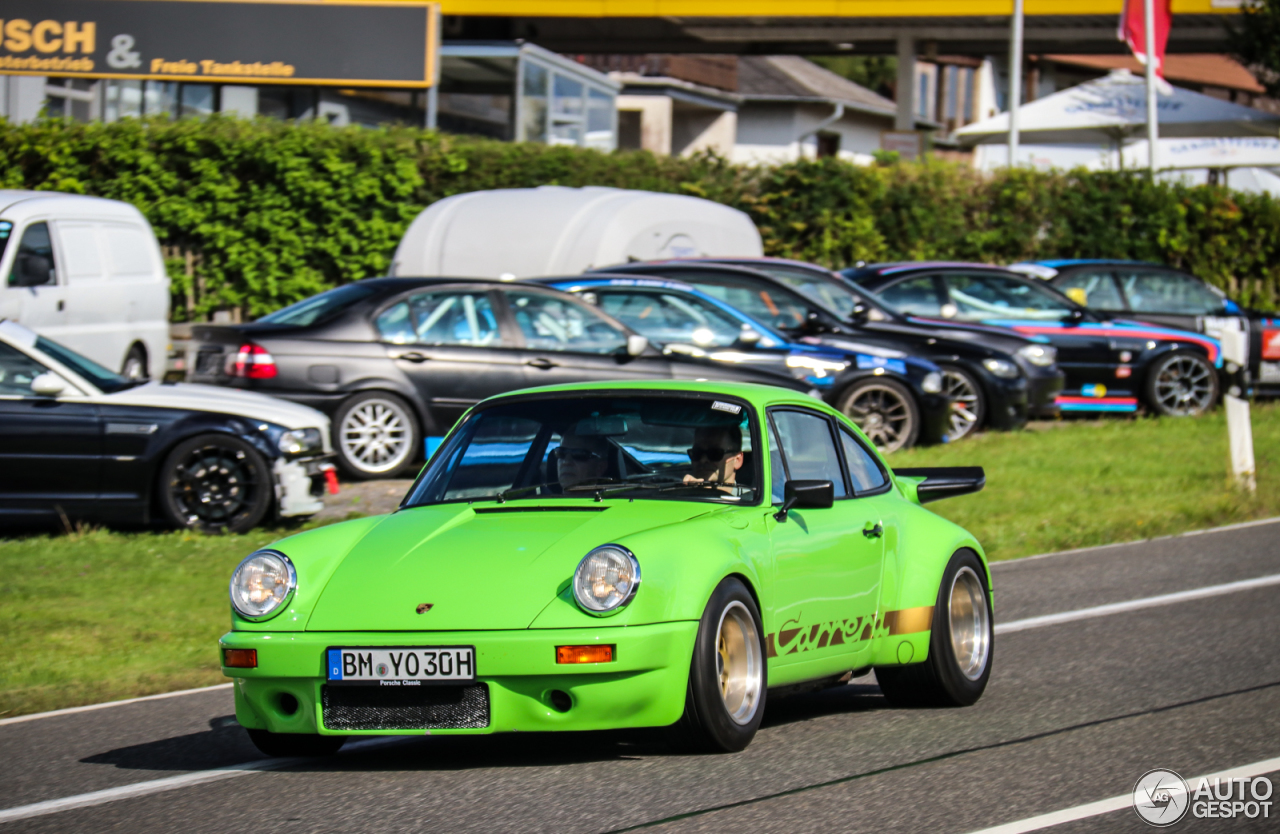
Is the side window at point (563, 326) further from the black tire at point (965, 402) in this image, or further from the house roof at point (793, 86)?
the house roof at point (793, 86)

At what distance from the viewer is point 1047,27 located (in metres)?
37.4

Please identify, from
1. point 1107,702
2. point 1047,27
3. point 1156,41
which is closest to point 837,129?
point 1047,27

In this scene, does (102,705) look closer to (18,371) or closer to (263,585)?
(263,585)

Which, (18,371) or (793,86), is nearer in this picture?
(18,371)

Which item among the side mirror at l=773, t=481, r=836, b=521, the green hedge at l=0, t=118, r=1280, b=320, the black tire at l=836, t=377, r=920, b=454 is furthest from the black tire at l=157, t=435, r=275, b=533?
the green hedge at l=0, t=118, r=1280, b=320

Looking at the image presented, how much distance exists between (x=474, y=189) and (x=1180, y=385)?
32.2ft

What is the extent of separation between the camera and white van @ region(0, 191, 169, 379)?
Result: 1502 cm

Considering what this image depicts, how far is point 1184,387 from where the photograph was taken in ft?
61.9

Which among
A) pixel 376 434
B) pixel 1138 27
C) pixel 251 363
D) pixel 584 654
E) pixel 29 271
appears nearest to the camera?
pixel 584 654

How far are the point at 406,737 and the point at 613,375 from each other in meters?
7.54

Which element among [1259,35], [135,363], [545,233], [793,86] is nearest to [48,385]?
[135,363]

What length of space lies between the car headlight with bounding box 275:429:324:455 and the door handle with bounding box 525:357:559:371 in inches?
105

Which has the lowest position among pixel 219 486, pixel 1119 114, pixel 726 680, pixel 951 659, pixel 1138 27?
pixel 951 659

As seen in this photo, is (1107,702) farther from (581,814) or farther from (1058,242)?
(1058,242)
